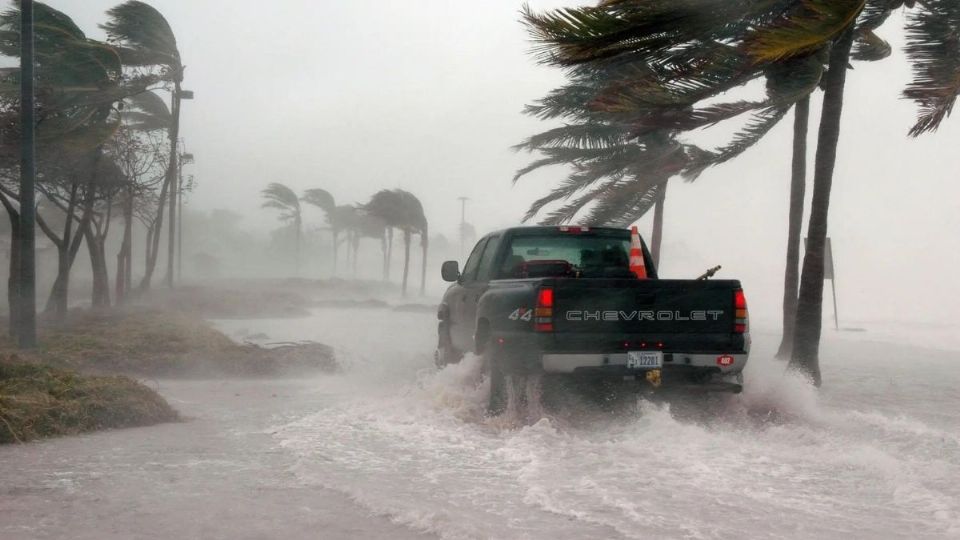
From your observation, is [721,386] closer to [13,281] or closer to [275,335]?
[275,335]

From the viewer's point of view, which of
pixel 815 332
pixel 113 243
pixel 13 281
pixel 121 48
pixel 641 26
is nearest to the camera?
pixel 641 26

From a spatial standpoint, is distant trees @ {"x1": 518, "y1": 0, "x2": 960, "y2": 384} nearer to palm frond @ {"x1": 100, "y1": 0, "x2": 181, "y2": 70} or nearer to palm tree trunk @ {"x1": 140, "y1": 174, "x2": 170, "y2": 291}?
palm frond @ {"x1": 100, "y1": 0, "x2": 181, "y2": 70}

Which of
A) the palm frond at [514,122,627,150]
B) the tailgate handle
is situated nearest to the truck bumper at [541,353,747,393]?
the tailgate handle

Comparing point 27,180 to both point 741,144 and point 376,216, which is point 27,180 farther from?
point 376,216

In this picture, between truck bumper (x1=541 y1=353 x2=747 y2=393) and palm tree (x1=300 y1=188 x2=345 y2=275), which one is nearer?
truck bumper (x1=541 y1=353 x2=747 y2=393)

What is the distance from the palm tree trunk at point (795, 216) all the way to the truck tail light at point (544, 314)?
27.9ft

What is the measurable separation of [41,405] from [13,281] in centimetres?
1338

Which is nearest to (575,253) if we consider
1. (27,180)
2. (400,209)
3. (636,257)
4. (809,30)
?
(636,257)

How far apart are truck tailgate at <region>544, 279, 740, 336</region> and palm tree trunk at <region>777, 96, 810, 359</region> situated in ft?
24.9

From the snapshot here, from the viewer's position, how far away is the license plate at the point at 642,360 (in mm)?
7641

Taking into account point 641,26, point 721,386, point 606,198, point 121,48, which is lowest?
point 721,386

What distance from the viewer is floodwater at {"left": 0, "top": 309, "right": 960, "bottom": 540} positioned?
5004 millimetres

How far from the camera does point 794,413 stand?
838cm

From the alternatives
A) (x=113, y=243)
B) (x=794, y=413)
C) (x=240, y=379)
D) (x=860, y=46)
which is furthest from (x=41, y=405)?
(x=113, y=243)
